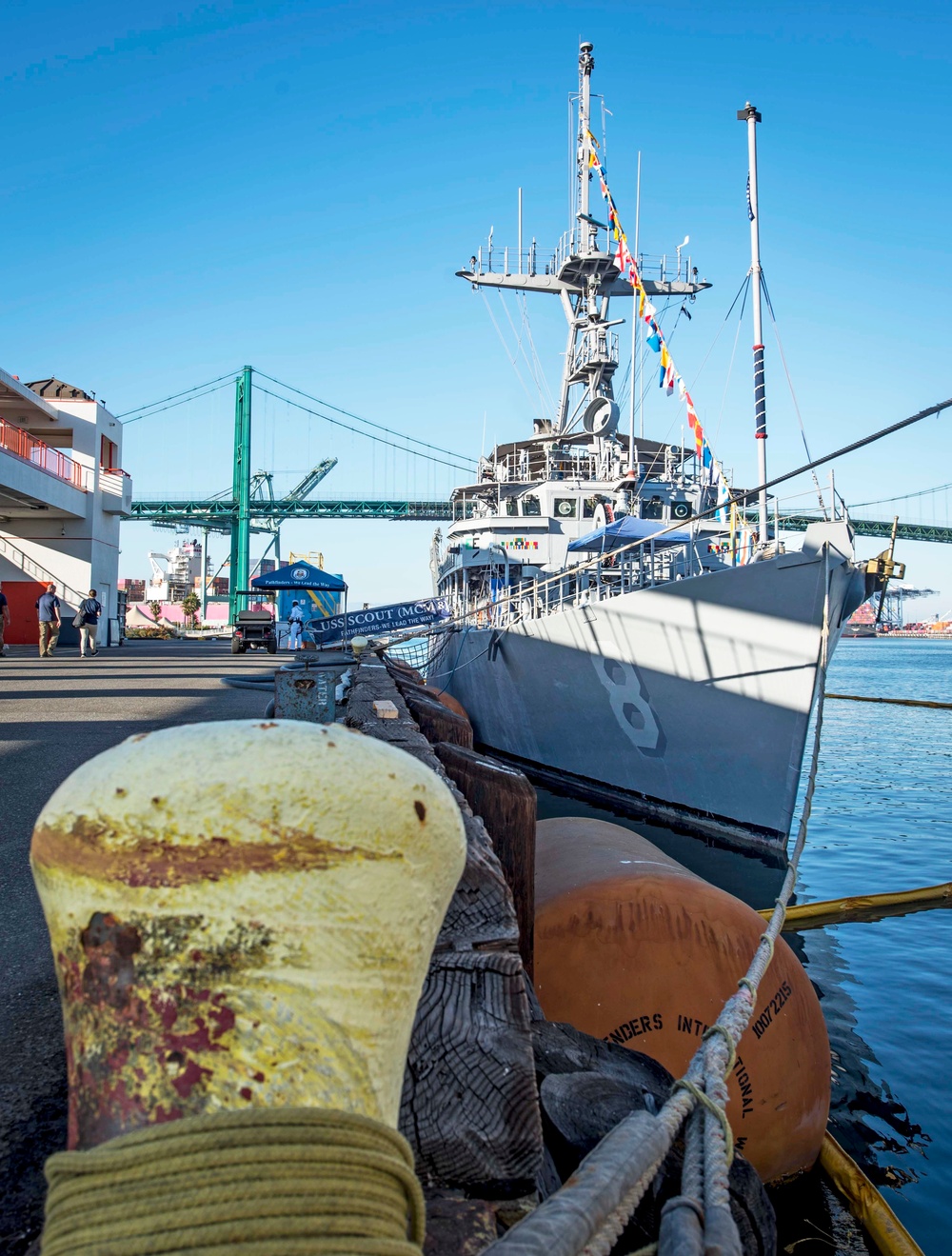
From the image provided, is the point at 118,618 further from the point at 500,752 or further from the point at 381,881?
the point at 381,881

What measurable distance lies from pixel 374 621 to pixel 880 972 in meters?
7.48

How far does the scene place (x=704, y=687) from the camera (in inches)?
343

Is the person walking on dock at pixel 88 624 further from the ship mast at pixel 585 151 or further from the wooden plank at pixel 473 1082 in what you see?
the wooden plank at pixel 473 1082

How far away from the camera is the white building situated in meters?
24.9

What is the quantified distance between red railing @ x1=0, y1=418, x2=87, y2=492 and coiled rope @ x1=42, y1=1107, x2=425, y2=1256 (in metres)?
22.8

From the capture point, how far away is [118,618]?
2866 centimetres

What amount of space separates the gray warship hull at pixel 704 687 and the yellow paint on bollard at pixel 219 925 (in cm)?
741

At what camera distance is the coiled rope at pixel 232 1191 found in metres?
0.72

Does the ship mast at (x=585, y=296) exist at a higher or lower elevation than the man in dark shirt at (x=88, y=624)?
higher

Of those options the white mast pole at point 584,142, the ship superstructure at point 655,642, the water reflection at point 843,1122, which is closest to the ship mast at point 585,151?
the white mast pole at point 584,142

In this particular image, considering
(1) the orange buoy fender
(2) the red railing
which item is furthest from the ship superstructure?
(2) the red railing

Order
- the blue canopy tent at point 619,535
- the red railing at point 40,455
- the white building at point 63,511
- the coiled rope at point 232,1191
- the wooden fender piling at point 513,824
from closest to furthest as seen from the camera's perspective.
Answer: the coiled rope at point 232,1191 < the wooden fender piling at point 513,824 < the blue canopy tent at point 619,535 < the red railing at point 40,455 < the white building at point 63,511

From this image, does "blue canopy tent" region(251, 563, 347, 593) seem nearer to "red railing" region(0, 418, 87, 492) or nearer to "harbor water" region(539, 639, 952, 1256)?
"red railing" region(0, 418, 87, 492)

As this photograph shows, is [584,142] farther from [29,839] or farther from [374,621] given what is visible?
[29,839]
